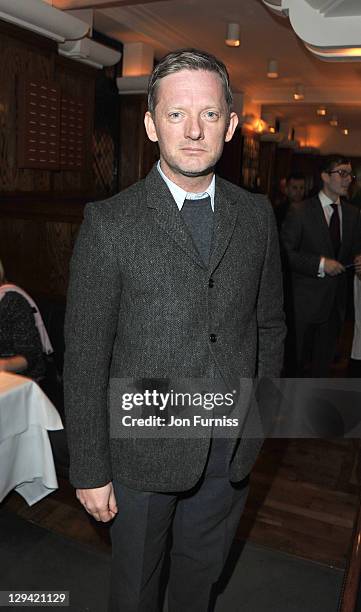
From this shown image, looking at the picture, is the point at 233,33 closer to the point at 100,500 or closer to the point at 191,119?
the point at 191,119

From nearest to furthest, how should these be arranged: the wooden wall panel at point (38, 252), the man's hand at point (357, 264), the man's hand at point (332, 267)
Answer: the man's hand at point (332, 267) < the man's hand at point (357, 264) < the wooden wall panel at point (38, 252)

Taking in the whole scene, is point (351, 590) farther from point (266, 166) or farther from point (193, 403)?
point (266, 166)

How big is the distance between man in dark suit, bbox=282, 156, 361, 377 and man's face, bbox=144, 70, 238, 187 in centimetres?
241

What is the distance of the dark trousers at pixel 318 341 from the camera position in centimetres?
384

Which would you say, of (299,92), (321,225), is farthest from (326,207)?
(299,92)

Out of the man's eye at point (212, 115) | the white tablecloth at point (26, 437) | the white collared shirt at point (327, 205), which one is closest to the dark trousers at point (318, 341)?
the white collared shirt at point (327, 205)

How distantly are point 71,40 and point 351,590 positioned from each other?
5626 mm

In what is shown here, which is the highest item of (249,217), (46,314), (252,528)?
(249,217)

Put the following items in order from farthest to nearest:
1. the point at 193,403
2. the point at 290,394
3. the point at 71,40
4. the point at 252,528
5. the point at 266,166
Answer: the point at 266,166 → the point at 71,40 → the point at 290,394 → the point at 252,528 → the point at 193,403

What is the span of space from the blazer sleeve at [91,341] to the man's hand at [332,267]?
98.6 inches

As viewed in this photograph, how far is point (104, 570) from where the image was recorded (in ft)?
7.48

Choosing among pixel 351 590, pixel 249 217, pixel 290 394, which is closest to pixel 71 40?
pixel 290 394

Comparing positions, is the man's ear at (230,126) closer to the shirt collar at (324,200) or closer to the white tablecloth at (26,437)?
the white tablecloth at (26,437)

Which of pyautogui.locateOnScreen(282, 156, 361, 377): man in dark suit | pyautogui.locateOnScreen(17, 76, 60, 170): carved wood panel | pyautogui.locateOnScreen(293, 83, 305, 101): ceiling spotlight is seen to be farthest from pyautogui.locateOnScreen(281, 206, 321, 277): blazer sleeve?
pyautogui.locateOnScreen(293, 83, 305, 101): ceiling spotlight
